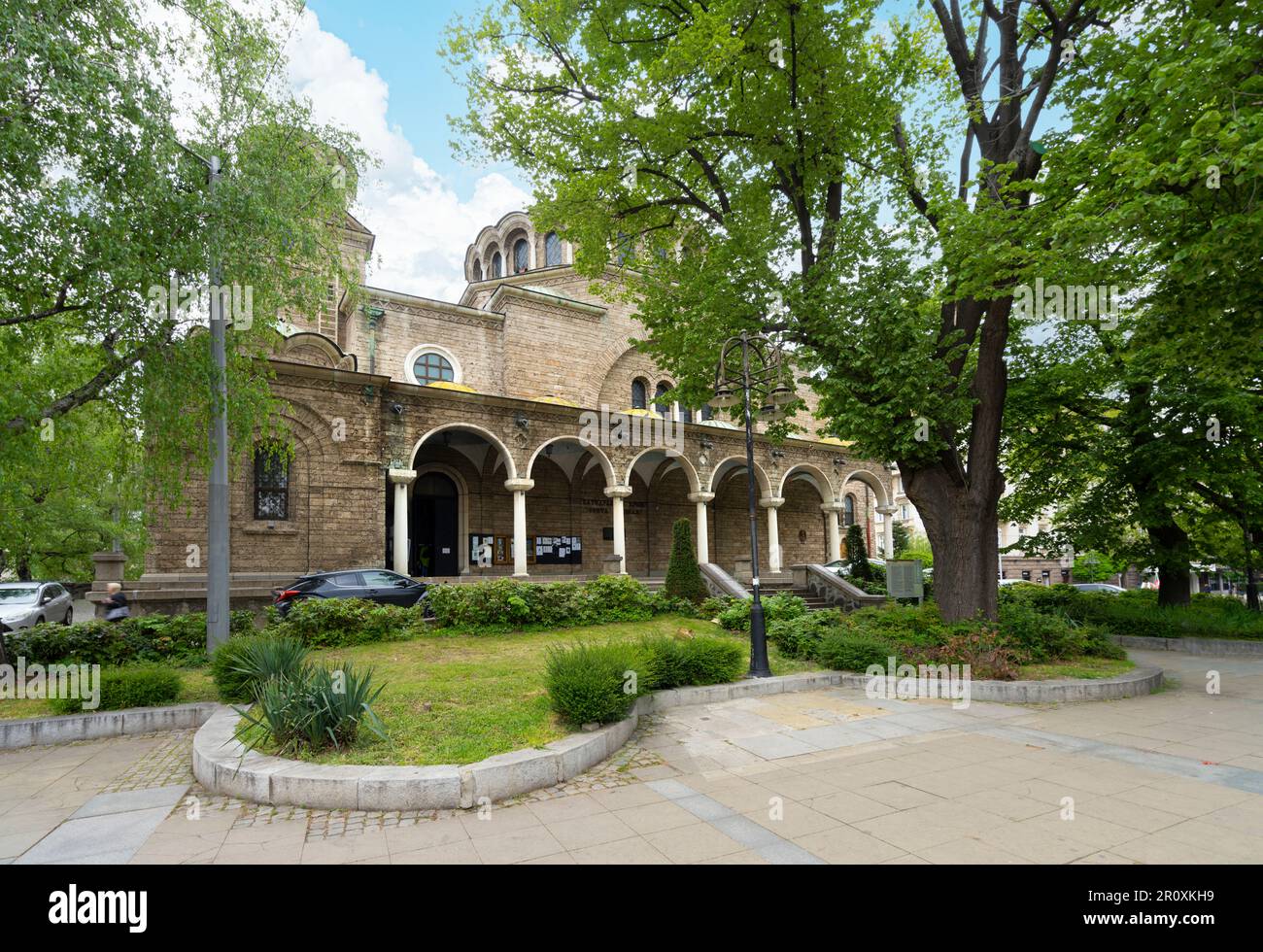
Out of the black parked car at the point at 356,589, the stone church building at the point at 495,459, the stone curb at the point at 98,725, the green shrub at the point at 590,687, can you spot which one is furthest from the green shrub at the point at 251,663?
the stone church building at the point at 495,459

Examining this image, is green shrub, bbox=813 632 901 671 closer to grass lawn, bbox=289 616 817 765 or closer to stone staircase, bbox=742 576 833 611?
grass lawn, bbox=289 616 817 765

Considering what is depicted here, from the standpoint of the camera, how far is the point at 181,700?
863 cm

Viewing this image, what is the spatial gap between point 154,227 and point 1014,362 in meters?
16.9

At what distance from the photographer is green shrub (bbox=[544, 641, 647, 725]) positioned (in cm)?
655

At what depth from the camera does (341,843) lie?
4383 millimetres

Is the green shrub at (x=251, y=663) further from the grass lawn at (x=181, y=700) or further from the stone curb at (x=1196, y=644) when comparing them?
the stone curb at (x=1196, y=644)

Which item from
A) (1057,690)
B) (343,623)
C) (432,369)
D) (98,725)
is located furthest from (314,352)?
(1057,690)

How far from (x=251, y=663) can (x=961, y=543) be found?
10.7m

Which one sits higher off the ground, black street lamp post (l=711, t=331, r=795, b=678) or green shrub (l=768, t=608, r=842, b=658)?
black street lamp post (l=711, t=331, r=795, b=678)

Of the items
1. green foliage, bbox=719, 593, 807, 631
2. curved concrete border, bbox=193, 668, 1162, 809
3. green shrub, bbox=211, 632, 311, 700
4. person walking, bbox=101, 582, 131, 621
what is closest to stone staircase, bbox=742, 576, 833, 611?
green foliage, bbox=719, 593, 807, 631

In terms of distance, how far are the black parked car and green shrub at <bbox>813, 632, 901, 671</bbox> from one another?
866 centimetres

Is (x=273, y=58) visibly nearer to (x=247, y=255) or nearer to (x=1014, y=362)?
(x=247, y=255)

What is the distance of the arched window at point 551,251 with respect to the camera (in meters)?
31.6

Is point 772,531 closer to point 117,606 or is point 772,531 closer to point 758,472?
point 758,472
